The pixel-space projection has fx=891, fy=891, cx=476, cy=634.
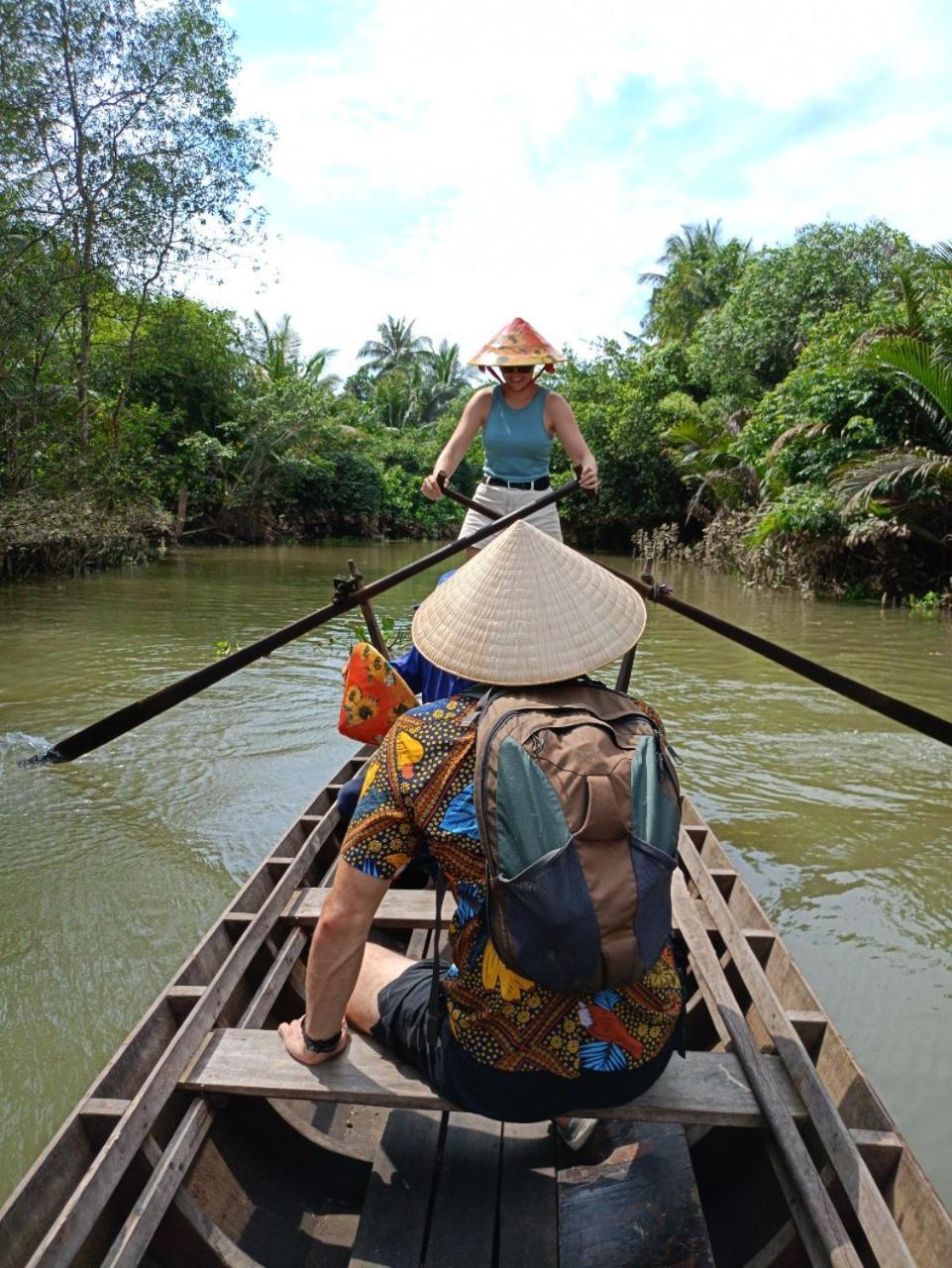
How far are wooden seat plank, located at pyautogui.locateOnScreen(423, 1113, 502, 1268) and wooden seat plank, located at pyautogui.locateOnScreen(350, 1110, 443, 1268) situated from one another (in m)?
0.03

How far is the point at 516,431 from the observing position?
161 inches

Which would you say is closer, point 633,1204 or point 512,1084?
point 512,1084

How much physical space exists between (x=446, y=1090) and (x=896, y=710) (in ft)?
4.93

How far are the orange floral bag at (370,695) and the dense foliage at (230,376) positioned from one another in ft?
31.5

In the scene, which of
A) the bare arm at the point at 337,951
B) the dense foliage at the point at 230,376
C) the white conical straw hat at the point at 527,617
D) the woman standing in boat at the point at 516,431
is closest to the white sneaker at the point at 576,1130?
the bare arm at the point at 337,951

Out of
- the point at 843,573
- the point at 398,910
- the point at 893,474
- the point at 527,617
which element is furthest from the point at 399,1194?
the point at 843,573

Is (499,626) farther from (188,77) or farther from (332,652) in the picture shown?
(188,77)

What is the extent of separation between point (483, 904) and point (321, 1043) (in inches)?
23.3

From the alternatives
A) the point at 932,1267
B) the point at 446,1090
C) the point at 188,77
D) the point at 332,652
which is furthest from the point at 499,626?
the point at 188,77

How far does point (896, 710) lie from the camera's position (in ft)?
7.79

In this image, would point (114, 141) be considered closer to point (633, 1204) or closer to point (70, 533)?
point (70, 533)

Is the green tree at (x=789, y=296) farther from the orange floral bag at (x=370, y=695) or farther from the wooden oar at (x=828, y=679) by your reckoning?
the orange floral bag at (x=370, y=695)

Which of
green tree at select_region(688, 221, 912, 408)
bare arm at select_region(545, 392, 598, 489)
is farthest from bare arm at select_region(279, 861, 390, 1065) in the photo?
green tree at select_region(688, 221, 912, 408)

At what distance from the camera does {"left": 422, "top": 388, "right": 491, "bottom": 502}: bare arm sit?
417 cm
